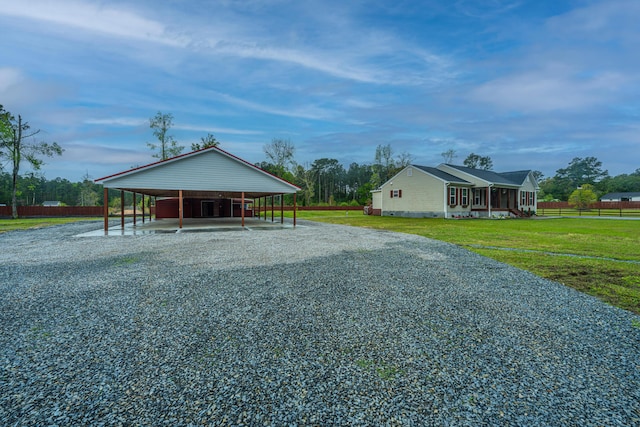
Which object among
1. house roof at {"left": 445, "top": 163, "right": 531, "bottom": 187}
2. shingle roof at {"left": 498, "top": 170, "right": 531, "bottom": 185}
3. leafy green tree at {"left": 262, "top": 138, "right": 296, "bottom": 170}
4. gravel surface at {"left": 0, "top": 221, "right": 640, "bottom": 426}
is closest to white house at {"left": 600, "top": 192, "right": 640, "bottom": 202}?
shingle roof at {"left": 498, "top": 170, "right": 531, "bottom": 185}

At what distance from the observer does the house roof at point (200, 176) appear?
47.3 ft

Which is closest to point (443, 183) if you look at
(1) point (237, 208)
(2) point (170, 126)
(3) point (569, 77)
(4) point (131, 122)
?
(3) point (569, 77)

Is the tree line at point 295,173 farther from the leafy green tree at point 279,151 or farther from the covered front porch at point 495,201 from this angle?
the covered front porch at point 495,201

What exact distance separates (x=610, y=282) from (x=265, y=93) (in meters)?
31.4

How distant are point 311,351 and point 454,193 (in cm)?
2580

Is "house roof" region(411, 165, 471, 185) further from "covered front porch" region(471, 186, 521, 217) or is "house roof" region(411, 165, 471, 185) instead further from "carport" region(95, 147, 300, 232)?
"carport" region(95, 147, 300, 232)

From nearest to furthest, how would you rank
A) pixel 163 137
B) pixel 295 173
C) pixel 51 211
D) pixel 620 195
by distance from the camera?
1. pixel 51 211
2. pixel 163 137
3. pixel 295 173
4. pixel 620 195

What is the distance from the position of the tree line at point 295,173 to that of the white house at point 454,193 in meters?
16.2

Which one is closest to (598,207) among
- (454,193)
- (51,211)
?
(454,193)

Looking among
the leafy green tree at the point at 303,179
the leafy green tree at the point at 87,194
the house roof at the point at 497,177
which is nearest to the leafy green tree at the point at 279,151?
the leafy green tree at the point at 303,179

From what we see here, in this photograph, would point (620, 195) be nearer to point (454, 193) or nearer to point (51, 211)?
point (454, 193)

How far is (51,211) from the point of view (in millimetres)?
32062

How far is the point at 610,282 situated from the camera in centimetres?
543

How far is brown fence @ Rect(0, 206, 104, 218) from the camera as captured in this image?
98.3 feet
